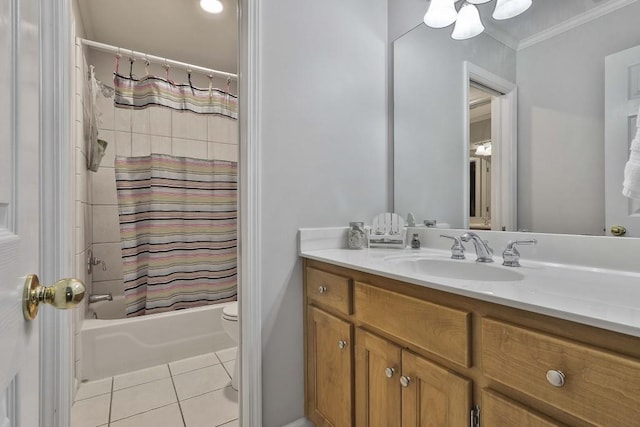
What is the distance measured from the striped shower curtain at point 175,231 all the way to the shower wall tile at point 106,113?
1.70ft

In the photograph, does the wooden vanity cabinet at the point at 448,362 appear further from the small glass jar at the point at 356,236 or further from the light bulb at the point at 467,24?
the light bulb at the point at 467,24

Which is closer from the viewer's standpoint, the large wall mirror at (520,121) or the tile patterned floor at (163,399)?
the large wall mirror at (520,121)

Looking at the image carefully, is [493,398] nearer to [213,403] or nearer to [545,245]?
[545,245]

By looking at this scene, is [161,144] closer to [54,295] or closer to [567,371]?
[54,295]

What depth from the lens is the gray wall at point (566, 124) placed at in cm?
102

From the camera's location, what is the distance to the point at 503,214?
1.29 meters

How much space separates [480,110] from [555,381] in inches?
45.3

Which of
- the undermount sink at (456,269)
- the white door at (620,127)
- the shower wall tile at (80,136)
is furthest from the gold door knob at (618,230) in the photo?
the shower wall tile at (80,136)

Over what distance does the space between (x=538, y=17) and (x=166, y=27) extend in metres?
2.40

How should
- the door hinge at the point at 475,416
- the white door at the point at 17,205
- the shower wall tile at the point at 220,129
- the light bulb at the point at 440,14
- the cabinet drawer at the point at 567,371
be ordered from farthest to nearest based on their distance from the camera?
1. the shower wall tile at the point at 220,129
2. the light bulb at the point at 440,14
3. the door hinge at the point at 475,416
4. the cabinet drawer at the point at 567,371
5. the white door at the point at 17,205

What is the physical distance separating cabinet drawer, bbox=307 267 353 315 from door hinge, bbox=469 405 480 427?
0.48m

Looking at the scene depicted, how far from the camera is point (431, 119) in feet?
5.26

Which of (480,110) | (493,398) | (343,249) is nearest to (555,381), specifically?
(493,398)

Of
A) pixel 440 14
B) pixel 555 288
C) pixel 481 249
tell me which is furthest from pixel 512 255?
pixel 440 14
